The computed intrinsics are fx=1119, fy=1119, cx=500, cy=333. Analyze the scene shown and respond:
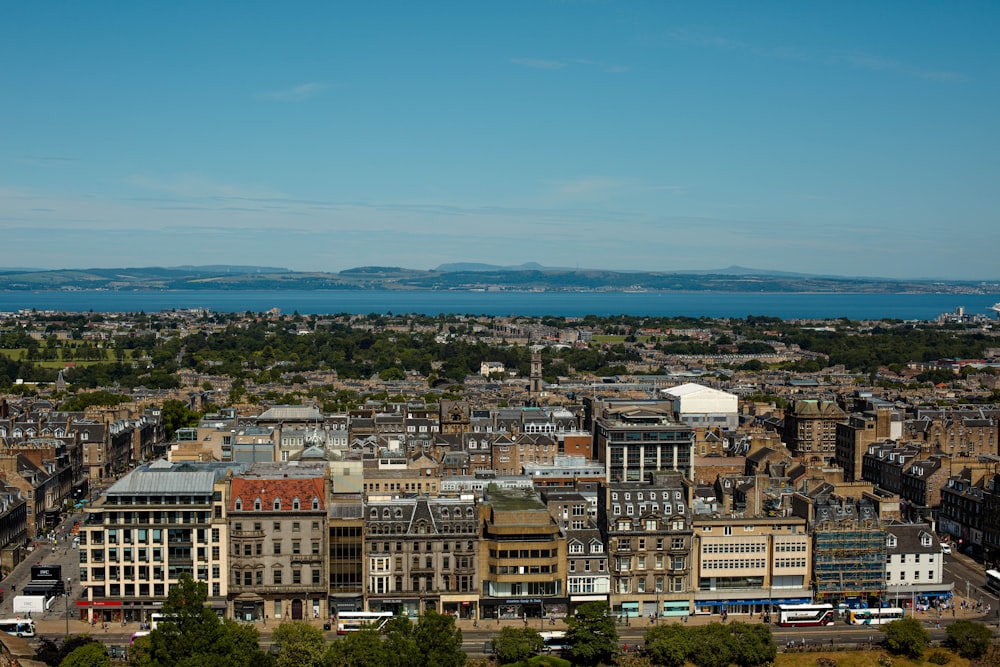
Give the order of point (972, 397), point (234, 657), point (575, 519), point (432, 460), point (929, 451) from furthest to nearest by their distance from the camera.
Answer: point (972, 397) < point (929, 451) < point (432, 460) < point (575, 519) < point (234, 657)

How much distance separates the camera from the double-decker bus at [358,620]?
163 feet

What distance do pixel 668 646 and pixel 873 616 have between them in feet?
39.7

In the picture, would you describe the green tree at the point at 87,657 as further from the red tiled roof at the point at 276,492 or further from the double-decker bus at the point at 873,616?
the double-decker bus at the point at 873,616

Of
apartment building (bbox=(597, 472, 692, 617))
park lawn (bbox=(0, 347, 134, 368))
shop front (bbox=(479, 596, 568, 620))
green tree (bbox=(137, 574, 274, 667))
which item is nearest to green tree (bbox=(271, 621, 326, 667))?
green tree (bbox=(137, 574, 274, 667))

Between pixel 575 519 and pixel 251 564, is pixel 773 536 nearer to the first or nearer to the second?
pixel 575 519

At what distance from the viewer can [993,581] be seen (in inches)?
2248

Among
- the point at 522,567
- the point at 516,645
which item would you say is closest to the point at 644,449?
the point at 522,567

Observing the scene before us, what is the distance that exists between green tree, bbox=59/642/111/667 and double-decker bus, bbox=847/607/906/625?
3294cm

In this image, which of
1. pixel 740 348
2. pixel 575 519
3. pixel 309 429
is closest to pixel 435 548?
pixel 575 519

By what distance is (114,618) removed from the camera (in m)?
51.1

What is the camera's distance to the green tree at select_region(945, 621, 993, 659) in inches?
1879

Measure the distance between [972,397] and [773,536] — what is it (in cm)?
8204

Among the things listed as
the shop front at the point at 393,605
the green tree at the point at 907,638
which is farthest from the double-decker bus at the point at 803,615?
the shop front at the point at 393,605

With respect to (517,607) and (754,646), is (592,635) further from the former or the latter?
(754,646)
